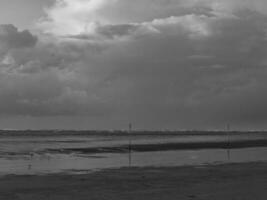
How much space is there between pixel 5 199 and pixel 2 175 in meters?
9.18

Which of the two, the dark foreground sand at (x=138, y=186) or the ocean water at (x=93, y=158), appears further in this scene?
the ocean water at (x=93, y=158)

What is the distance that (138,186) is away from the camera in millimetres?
20375

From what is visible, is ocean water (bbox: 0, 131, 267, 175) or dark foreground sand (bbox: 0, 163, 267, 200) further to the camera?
ocean water (bbox: 0, 131, 267, 175)

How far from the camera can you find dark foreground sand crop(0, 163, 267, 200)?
17.2m

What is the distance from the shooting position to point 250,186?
65.4 ft

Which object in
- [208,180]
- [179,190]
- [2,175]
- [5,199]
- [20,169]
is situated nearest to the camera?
[5,199]

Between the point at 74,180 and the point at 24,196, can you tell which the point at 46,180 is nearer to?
the point at 74,180

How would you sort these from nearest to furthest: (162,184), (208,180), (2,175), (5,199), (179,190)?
(5,199) < (179,190) < (162,184) < (208,180) < (2,175)

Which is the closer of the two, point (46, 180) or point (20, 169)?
point (46, 180)

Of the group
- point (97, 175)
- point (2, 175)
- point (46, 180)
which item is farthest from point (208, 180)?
point (2, 175)

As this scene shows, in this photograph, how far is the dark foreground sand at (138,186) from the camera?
17250mm

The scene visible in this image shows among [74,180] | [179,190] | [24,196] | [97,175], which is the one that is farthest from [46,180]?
[179,190]

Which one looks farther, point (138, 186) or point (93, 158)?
point (93, 158)

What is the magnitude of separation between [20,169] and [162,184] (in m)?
12.2
